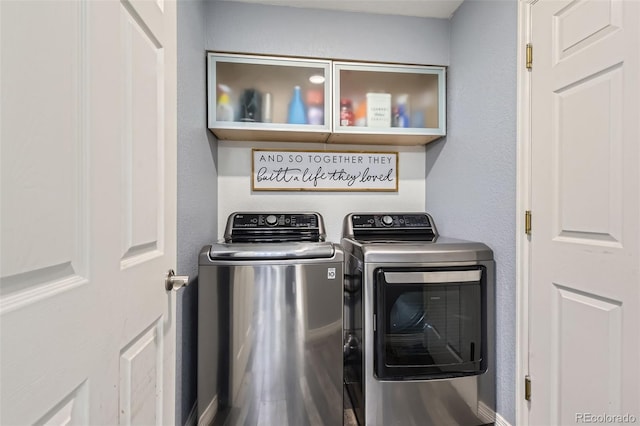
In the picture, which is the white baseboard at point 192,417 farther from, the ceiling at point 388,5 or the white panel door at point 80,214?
the ceiling at point 388,5

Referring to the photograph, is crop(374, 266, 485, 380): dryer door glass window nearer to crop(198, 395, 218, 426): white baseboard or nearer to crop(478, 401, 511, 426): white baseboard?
crop(478, 401, 511, 426): white baseboard

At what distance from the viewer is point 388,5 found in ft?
6.10

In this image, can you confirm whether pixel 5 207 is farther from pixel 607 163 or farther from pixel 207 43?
pixel 207 43

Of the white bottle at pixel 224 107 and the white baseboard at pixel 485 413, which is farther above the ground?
the white bottle at pixel 224 107

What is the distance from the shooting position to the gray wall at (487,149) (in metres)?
1.41

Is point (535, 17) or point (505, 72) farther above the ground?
point (535, 17)

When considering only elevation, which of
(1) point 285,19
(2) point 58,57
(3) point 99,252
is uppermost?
(1) point 285,19

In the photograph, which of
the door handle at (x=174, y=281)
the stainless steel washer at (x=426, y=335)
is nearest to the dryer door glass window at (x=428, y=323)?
the stainless steel washer at (x=426, y=335)

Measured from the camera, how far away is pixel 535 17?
4.21 ft

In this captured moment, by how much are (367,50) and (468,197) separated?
1133 millimetres

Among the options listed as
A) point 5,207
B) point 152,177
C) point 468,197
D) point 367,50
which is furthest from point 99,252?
point 367,50

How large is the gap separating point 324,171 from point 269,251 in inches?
36.2

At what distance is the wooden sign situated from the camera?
2094mm

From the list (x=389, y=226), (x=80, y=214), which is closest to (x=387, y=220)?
(x=389, y=226)
